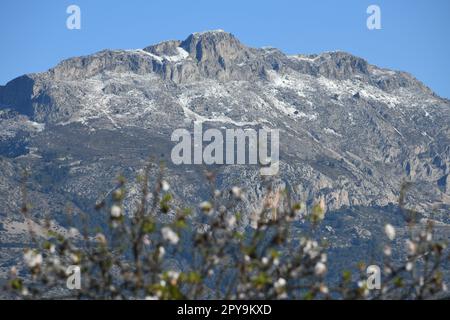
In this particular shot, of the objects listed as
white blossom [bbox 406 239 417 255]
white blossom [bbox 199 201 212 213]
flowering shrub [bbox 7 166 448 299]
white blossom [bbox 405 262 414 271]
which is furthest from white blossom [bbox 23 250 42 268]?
white blossom [bbox 406 239 417 255]

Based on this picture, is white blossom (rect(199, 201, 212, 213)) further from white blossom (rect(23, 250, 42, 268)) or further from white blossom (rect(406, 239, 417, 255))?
white blossom (rect(406, 239, 417, 255))

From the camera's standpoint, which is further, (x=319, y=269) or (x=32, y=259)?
(x=32, y=259)

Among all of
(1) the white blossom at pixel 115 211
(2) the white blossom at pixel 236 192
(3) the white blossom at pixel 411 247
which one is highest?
(2) the white blossom at pixel 236 192

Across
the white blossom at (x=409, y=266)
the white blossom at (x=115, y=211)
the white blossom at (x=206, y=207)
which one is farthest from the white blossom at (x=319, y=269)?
the white blossom at (x=115, y=211)

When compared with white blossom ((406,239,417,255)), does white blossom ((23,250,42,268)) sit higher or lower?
lower

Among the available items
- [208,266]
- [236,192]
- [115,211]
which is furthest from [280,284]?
[115,211]

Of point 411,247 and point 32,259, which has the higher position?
point 411,247

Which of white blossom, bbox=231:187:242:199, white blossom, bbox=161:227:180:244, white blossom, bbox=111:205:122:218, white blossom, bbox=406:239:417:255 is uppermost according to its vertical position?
white blossom, bbox=231:187:242:199

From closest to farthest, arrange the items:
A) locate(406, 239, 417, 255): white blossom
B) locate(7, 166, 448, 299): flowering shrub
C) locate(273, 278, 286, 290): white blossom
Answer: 1. locate(7, 166, 448, 299): flowering shrub
2. locate(273, 278, 286, 290): white blossom
3. locate(406, 239, 417, 255): white blossom

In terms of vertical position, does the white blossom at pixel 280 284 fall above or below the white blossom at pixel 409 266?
below

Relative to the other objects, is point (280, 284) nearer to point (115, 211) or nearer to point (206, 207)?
point (206, 207)

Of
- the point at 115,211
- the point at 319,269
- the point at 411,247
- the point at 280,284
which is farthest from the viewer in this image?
the point at 411,247

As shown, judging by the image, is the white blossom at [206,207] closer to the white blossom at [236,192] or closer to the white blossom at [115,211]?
the white blossom at [236,192]
